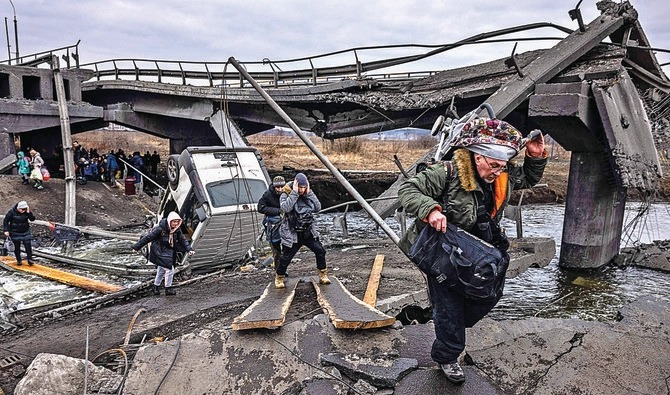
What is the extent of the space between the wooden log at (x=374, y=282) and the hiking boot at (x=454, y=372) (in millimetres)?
2221

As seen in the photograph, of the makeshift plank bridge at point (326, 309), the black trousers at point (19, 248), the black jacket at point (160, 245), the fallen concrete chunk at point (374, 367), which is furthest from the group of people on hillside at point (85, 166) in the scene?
the fallen concrete chunk at point (374, 367)

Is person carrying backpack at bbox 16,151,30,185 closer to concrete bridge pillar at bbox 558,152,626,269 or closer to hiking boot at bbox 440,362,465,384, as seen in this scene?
concrete bridge pillar at bbox 558,152,626,269

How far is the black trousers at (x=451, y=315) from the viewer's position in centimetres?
346

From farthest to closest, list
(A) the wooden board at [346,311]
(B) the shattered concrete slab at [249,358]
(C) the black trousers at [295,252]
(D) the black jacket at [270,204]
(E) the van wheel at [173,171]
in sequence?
(E) the van wheel at [173,171] < (D) the black jacket at [270,204] < (C) the black trousers at [295,252] < (A) the wooden board at [346,311] < (B) the shattered concrete slab at [249,358]

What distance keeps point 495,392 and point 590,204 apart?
10.7m

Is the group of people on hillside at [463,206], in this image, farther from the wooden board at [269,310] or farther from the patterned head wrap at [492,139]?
the wooden board at [269,310]

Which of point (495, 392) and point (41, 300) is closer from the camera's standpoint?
point (495, 392)

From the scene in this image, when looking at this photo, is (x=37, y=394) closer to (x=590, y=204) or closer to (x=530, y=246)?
(x=530, y=246)

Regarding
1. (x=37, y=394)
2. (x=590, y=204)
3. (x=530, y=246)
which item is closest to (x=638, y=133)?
(x=590, y=204)

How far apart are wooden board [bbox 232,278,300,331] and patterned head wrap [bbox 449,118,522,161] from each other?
8.00ft

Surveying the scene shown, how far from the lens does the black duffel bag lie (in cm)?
321

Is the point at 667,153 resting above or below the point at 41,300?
above

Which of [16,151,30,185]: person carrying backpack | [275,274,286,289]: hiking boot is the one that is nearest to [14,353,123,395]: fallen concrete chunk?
[275,274,286,289]: hiking boot

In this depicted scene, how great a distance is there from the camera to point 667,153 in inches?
494
